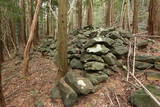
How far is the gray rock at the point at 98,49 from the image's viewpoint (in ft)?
17.3

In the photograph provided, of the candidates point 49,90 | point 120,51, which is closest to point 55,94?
point 49,90

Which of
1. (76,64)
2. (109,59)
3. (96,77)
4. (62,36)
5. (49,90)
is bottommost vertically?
(49,90)

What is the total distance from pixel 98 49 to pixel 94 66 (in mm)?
753

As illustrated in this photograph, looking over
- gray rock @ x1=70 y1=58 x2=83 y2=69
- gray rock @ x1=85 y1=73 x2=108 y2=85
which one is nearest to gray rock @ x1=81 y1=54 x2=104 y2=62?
gray rock @ x1=70 y1=58 x2=83 y2=69

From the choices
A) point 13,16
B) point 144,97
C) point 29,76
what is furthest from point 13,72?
point 144,97

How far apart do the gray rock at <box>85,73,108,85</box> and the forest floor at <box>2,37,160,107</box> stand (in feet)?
0.54

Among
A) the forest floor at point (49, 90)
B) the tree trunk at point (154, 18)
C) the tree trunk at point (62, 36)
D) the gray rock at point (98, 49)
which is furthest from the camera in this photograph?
the tree trunk at point (154, 18)

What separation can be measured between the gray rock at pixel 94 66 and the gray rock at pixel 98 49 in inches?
18.1

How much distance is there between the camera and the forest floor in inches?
162

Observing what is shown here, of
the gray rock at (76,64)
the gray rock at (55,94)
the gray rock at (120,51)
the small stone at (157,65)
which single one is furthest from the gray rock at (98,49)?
the gray rock at (55,94)

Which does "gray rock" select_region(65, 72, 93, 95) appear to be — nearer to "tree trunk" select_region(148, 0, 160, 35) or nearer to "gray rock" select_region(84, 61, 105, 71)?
"gray rock" select_region(84, 61, 105, 71)

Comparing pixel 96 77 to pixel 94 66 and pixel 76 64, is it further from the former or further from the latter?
pixel 76 64

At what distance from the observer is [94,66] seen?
4918 millimetres

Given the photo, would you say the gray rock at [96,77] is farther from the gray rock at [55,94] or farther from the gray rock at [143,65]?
the gray rock at [143,65]
